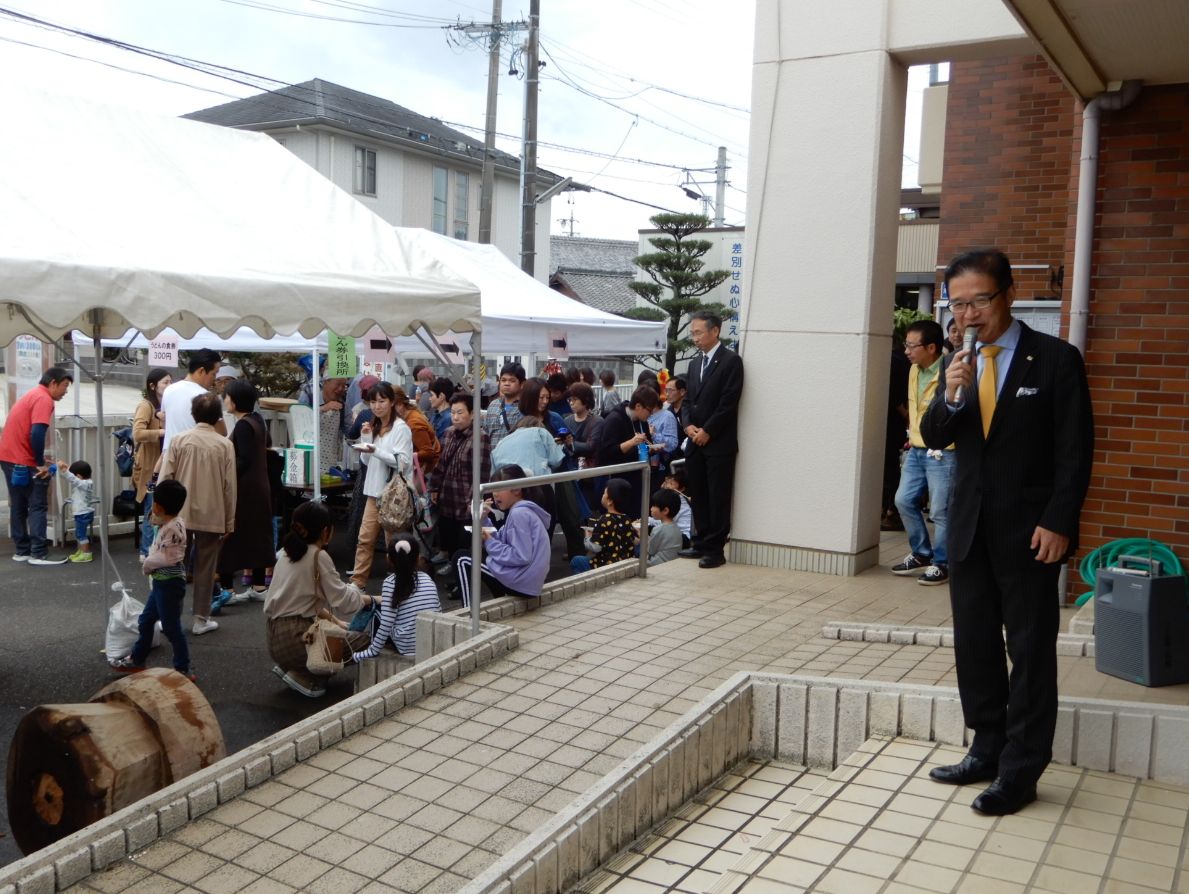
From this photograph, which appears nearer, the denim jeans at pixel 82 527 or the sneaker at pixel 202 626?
the sneaker at pixel 202 626

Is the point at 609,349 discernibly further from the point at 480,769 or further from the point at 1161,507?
the point at 480,769

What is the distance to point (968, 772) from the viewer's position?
3914 mm

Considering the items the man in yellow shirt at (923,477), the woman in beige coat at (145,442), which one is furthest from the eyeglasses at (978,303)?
the woman in beige coat at (145,442)

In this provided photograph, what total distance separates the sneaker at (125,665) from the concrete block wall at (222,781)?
2.64 metres

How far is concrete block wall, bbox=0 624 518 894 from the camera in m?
3.46

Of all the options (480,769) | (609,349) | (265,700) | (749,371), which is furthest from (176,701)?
(609,349)

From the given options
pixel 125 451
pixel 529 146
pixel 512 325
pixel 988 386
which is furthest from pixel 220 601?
pixel 529 146

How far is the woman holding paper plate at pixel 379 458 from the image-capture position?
8.55 m

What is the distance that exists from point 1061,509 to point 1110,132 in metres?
3.67

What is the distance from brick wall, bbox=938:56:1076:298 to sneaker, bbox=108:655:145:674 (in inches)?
347

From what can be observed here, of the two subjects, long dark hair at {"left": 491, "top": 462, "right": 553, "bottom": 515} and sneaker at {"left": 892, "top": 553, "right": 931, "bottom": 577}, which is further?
sneaker at {"left": 892, "top": 553, "right": 931, "bottom": 577}

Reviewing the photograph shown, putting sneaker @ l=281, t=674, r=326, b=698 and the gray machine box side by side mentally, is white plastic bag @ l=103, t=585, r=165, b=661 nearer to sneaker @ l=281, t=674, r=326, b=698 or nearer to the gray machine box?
sneaker @ l=281, t=674, r=326, b=698

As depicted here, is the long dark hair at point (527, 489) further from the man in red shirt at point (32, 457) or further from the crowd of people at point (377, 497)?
the man in red shirt at point (32, 457)

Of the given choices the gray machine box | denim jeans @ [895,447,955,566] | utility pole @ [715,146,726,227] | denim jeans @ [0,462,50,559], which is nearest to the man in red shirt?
denim jeans @ [0,462,50,559]
